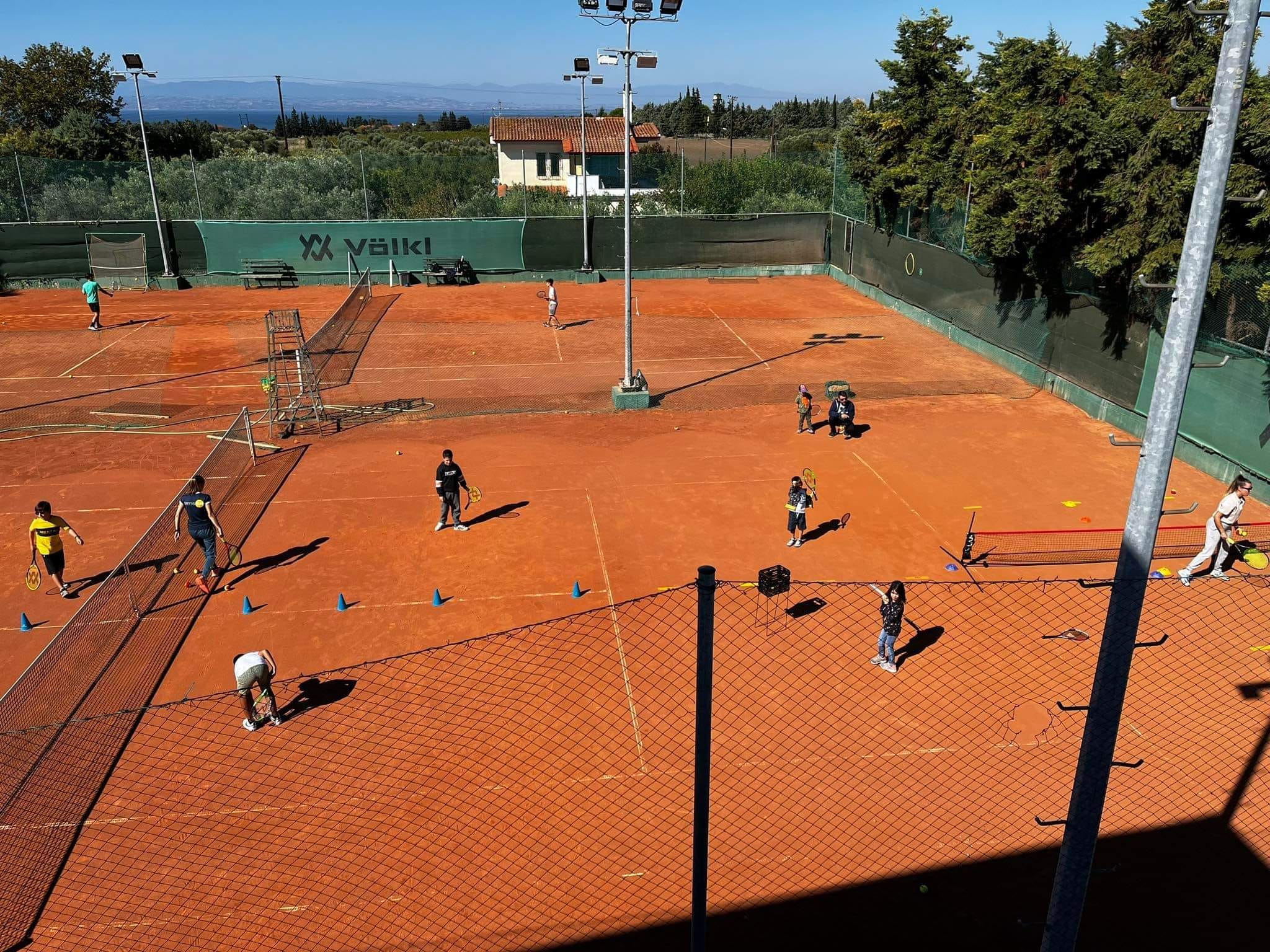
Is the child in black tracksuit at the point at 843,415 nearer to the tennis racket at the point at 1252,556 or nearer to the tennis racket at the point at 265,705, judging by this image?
the tennis racket at the point at 1252,556

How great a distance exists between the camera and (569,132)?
63.2 m

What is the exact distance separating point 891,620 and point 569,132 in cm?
5855

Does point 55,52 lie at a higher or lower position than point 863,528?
higher

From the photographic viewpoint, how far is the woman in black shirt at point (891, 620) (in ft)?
35.9

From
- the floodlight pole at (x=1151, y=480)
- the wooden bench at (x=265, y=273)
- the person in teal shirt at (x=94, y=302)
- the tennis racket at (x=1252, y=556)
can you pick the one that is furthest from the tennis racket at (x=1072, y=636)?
the wooden bench at (x=265, y=273)

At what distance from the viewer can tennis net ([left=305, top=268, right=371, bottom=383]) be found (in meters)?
24.3

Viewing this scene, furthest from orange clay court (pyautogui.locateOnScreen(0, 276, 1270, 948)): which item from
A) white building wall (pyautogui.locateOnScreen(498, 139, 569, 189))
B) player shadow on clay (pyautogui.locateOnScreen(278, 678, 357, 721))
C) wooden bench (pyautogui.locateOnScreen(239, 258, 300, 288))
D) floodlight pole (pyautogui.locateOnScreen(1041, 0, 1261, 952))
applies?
white building wall (pyautogui.locateOnScreen(498, 139, 569, 189))

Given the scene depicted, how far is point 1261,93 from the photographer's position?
16.3m

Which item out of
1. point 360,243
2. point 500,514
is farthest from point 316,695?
point 360,243

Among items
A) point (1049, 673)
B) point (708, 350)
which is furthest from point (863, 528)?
point (708, 350)

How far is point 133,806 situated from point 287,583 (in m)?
4.71

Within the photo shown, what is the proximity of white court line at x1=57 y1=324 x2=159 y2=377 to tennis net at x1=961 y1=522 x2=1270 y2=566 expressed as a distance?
75.7 ft

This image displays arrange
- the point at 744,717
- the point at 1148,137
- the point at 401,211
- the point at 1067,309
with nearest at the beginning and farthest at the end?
the point at 744,717 → the point at 1148,137 → the point at 1067,309 → the point at 401,211

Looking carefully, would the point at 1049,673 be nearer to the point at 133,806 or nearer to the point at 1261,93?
the point at 133,806
